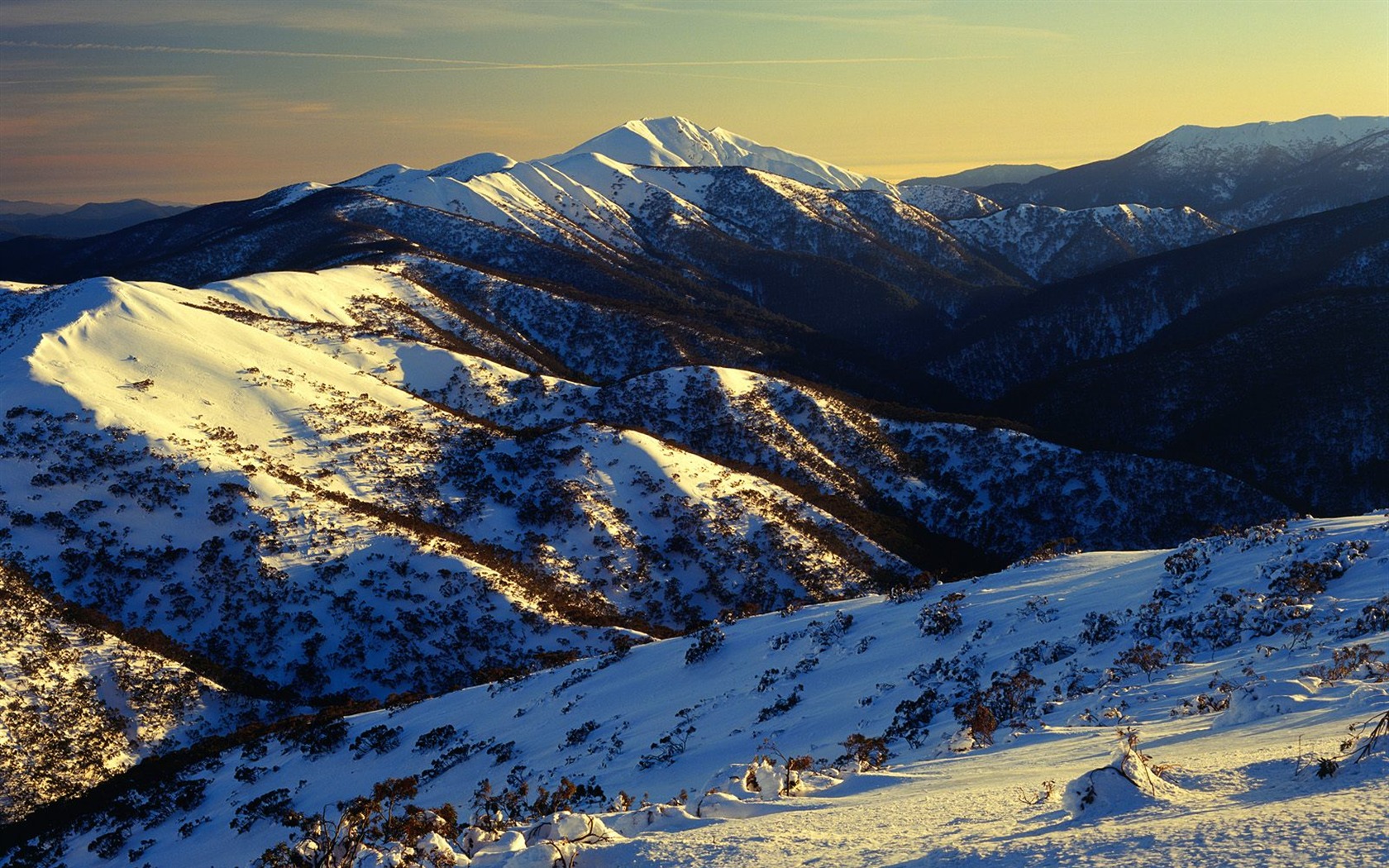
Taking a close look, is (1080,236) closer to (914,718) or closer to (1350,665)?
(914,718)

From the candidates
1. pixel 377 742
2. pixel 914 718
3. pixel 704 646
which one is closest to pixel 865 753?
pixel 914 718

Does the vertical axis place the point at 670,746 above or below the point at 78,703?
above

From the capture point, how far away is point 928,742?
10938mm

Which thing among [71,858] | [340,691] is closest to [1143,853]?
[71,858]

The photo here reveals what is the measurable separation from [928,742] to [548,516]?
33.3 m

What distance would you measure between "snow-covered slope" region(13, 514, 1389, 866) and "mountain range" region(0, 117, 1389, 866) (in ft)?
0.64

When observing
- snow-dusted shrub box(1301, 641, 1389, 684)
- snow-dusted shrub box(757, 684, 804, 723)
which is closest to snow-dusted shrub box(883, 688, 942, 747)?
snow-dusted shrub box(757, 684, 804, 723)

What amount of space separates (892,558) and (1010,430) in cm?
2005

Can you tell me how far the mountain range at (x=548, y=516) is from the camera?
1661 cm

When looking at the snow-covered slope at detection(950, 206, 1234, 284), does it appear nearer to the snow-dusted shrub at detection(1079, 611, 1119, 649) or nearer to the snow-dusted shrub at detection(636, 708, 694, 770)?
the snow-dusted shrub at detection(1079, 611, 1119, 649)

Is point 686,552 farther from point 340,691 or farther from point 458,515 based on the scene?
point 340,691

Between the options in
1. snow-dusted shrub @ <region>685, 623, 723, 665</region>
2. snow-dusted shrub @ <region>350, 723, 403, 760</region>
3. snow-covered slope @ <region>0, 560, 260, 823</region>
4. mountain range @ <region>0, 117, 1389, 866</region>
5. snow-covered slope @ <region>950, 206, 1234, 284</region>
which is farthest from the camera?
snow-covered slope @ <region>950, 206, 1234, 284</region>

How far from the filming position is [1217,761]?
21.9 ft

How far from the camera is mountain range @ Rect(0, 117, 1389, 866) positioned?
654 inches
